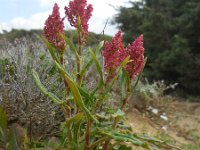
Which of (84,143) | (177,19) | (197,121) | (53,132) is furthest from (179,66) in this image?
(84,143)

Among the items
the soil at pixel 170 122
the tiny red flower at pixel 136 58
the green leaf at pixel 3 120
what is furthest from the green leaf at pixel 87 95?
the soil at pixel 170 122

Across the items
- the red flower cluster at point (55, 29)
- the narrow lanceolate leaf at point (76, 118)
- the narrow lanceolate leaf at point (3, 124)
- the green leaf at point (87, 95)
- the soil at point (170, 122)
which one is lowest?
the soil at point (170, 122)

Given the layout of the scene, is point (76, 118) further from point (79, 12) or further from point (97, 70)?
point (79, 12)

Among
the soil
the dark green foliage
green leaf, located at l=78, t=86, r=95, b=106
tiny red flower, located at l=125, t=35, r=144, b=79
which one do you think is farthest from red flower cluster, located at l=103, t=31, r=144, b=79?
the dark green foliage

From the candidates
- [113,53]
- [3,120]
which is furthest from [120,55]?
[3,120]

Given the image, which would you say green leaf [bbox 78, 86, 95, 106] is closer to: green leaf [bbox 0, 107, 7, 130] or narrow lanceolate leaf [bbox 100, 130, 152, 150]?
narrow lanceolate leaf [bbox 100, 130, 152, 150]

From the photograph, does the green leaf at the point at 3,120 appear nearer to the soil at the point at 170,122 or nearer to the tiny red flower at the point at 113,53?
the tiny red flower at the point at 113,53
